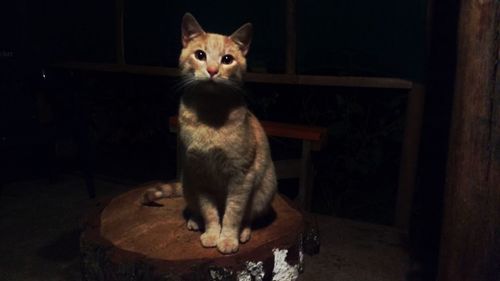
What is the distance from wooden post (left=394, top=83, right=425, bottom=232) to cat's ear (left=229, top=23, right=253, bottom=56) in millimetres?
2003

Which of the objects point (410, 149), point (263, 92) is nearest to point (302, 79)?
point (263, 92)

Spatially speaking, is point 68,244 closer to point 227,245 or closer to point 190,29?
point 227,245

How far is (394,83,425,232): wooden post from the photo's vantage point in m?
3.59

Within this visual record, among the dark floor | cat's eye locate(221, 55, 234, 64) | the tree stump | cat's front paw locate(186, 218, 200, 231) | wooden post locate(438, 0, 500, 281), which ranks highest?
cat's eye locate(221, 55, 234, 64)

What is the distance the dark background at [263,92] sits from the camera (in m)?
3.52

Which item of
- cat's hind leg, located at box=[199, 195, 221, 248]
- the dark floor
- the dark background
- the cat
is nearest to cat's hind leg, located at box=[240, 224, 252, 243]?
the cat

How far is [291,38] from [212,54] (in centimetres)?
203

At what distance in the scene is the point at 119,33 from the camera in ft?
15.3

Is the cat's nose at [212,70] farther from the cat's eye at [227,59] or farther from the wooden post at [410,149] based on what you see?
the wooden post at [410,149]

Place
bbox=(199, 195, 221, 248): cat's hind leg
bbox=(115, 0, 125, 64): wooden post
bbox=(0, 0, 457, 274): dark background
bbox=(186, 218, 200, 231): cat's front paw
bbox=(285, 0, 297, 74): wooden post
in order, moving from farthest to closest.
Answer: bbox=(115, 0, 125, 64): wooden post → bbox=(285, 0, 297, 74): wooden post → bbox=(0, 0, 457, 274): dark background → bbox=(186, 218, 200, 231): cat's front paw → bbox=(199, 195, 221, 248): cat's hind leg

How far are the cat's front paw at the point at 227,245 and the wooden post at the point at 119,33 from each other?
3.21m

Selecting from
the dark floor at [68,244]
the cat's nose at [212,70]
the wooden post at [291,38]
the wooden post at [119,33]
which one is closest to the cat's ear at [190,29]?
the cat's nose at [212,70]

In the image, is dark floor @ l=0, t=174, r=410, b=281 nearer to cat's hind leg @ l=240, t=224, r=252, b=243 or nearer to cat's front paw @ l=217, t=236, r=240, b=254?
cat's hind leg @ l=240, t=224, r=252, b=243

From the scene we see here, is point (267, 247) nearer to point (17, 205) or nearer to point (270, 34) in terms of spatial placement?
point (270, 34)
